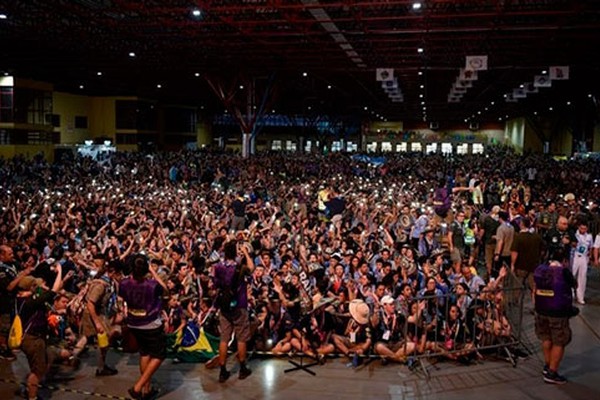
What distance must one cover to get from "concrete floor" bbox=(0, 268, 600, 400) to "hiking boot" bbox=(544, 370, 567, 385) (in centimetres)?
8

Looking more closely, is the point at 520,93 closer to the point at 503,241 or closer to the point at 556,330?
the point at 503,241

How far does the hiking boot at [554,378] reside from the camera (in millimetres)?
6683

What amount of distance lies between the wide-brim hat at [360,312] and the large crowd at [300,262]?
0.05ft

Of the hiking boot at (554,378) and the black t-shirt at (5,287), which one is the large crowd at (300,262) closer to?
the black t-shirt at (5,287)

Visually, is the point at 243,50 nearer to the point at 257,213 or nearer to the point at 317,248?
the point at 257,213

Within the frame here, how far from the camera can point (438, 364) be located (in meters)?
7.38

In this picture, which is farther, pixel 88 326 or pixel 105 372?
pixel 88 326

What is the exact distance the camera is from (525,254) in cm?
958

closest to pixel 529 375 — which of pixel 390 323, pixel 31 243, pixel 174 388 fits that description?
pixel 390 323

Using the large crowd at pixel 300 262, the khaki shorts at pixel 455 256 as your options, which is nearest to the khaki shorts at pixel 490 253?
the large crowd at pixel 300 262

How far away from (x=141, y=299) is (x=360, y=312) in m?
2.88

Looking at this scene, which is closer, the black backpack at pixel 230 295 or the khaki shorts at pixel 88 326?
the black backpack at pixel 230 295

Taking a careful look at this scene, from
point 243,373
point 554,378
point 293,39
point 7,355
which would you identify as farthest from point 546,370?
point 293,39

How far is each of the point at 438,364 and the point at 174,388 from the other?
127 inches
